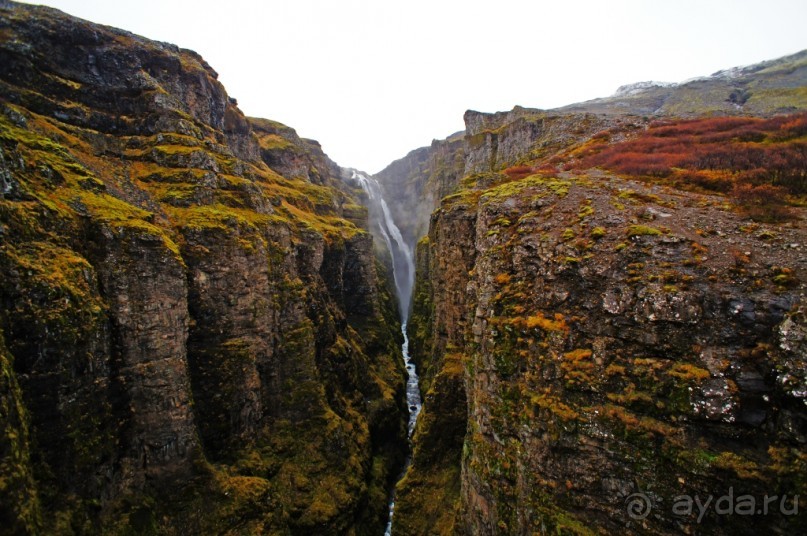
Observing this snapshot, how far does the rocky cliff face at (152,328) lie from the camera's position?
16.6m

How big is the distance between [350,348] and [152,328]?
23378 mm

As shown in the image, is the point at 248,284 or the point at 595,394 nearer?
the point at 595,394

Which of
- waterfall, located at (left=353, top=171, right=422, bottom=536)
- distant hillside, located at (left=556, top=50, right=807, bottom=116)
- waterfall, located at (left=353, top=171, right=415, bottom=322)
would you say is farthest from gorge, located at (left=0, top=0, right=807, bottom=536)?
waterfall, located at (left=353, top=171, right=415, bottom=322)

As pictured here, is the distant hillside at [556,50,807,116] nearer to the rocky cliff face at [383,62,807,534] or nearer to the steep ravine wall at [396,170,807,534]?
the rocky cliff face at [383,62,807,534]

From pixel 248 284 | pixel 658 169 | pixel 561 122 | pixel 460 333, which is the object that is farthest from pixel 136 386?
pixel 561 122

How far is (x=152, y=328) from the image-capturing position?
2155cm

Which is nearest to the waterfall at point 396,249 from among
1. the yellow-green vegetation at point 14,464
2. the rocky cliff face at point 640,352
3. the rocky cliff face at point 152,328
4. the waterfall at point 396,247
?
the waterfall at point 396,247

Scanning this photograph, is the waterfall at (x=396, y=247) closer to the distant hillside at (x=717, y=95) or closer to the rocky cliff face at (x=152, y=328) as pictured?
the rocky cliff face at (x=152, y=328)

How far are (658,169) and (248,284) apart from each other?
1099 inches

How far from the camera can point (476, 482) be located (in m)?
16.2

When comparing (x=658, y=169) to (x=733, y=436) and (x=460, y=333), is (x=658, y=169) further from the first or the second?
(x=460, y=333)

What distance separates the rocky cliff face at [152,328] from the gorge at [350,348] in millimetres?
148

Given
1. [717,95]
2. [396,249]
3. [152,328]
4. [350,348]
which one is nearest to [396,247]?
[396,249]

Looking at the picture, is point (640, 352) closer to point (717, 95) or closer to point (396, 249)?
point (717, 95)
